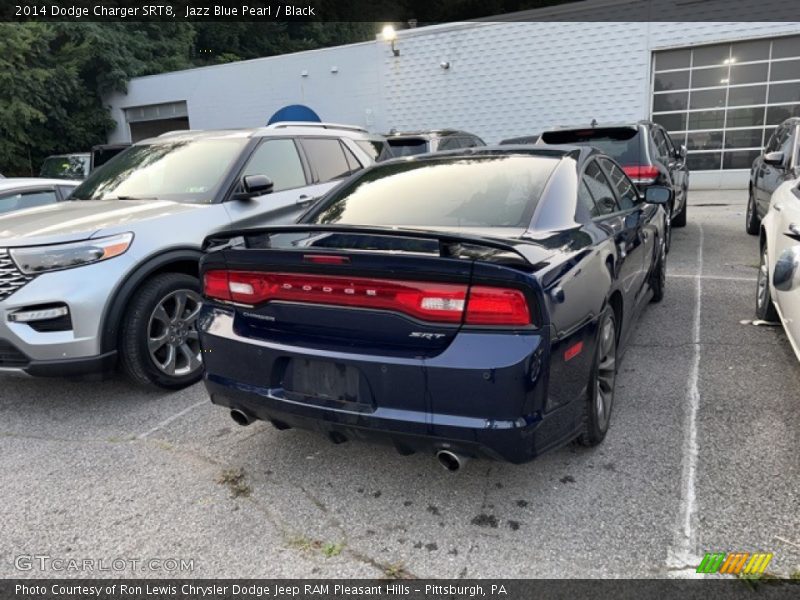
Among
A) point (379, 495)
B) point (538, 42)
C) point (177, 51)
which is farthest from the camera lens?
point (177, 51)

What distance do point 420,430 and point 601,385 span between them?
4.15ft

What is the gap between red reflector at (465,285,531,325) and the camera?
2.43 metres

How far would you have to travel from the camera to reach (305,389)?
2758mm

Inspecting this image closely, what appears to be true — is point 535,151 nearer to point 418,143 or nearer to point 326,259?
point 326,259

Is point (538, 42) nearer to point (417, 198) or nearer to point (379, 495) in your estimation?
point (417, 198)

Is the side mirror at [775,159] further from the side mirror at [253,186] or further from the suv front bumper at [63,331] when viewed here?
the suv front bumper at [63,331]

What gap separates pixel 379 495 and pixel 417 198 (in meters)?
1.60

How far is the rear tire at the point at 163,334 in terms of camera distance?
13.3ft

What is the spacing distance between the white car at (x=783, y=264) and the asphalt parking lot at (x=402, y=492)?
473 mm

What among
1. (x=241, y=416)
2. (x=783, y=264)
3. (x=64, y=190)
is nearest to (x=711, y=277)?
(x=783, y=264)

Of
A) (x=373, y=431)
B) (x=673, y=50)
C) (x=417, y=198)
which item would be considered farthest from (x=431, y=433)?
(x=673, y=50)

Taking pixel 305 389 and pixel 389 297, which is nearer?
pixel 389 297

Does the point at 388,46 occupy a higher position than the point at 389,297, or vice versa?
the point at 388,46
